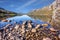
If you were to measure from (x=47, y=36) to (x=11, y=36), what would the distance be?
39 centimetres

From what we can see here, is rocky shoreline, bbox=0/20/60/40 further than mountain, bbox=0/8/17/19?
No

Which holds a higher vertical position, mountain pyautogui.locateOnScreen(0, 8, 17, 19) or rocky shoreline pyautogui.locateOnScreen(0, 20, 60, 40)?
mountain pyautogui.locateOnScreen(0, 8, 17, 19)

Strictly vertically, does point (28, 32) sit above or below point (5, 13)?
below

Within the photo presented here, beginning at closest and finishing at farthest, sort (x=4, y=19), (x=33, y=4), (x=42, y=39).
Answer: (x=42, y=39)
(x=4, y=19)
(x=33, y=4)

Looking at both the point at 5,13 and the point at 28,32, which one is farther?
the point at 5,13

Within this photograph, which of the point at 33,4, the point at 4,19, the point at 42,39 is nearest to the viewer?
the point at 42,39

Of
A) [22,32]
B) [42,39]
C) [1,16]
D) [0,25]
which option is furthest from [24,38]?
A: [1,16]

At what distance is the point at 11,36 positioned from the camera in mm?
1324

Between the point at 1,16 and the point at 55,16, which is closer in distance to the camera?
the point at 1,16

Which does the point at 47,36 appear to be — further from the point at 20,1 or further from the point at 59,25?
the point at 20,1

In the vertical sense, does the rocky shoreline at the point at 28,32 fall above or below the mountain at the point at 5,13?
below

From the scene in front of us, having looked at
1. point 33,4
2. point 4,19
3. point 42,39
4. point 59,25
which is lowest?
point 42,39

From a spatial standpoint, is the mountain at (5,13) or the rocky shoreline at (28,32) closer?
the rocky shoreline at (28,32)

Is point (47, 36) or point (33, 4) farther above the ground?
point (33, 4)
